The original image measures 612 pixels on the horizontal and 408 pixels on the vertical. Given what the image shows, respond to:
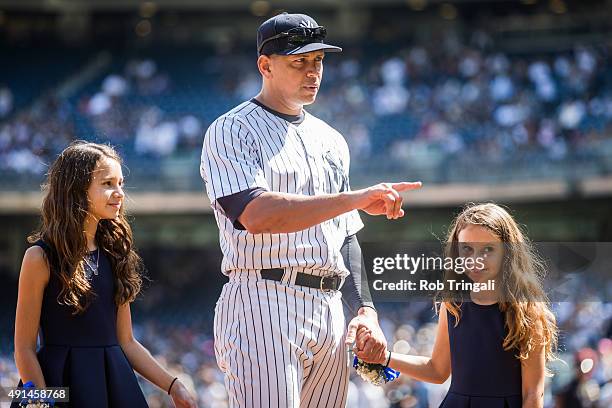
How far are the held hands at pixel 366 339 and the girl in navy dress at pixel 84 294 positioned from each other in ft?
1.72

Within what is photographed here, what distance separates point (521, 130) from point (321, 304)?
10.4m

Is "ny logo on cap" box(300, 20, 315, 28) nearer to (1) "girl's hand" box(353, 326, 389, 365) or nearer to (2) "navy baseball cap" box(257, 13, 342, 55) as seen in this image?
(2) "navy baseball cap" box(257, 13, 342, 55)

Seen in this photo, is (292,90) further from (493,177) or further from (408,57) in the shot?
(408,57)

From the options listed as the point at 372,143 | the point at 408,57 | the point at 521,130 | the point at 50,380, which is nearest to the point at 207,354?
the point at 372,143

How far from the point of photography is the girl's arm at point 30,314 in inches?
103

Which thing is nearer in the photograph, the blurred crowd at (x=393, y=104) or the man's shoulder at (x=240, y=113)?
the man's shoulder at (x=240, y=113)

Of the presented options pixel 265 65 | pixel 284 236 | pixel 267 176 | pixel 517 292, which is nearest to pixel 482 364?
pixel 517 292

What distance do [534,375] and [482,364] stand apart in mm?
153

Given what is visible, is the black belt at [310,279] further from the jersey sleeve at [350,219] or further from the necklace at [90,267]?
the necklace at [90,267]

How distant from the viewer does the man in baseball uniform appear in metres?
2.46

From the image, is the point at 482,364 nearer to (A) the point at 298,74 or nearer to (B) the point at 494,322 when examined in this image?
(B) the point at 494,322

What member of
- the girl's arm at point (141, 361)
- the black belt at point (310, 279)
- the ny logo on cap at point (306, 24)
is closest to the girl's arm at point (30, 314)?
the girl's arm at point (141, 361)

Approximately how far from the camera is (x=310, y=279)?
8.63 feet


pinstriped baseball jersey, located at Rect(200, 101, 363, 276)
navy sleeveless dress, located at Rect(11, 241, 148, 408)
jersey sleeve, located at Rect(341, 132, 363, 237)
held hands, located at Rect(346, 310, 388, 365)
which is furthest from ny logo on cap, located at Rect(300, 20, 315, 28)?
navy sleeveless dress, located at Rect(11, 241, 148, 408)
